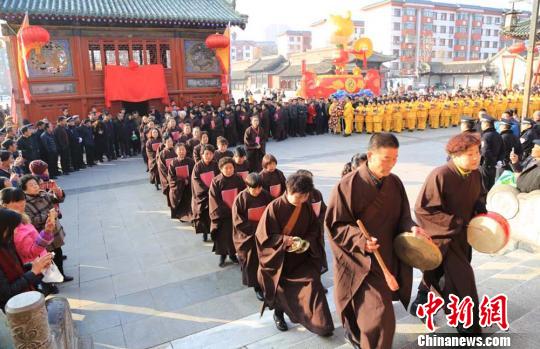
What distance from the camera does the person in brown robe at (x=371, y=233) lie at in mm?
3035

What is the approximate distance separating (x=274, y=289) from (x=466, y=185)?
2.05 metres

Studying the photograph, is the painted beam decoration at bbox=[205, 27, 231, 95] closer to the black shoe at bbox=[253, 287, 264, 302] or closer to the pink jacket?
the black shoe at bbox=[253, 287, 264, 302]

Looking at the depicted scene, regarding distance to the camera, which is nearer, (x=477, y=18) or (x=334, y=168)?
(x=334, y=168)

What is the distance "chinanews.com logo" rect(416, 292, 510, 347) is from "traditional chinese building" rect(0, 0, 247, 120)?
15.3 meters

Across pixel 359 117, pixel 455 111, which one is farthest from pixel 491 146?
pixel 455 111

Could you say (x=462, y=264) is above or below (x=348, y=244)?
below

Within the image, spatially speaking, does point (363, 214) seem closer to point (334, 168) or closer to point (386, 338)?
point (386, 338)

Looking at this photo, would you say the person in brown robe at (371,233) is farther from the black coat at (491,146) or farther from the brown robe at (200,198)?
the black coat at (491,146)

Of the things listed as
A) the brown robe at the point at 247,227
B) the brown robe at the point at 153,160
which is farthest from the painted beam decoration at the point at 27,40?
the brown robe at the point at 247,227

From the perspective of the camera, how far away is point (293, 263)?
3.94 metres

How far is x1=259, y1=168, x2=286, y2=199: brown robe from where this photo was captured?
5422 millimetres

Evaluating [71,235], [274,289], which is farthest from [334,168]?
[274,289]

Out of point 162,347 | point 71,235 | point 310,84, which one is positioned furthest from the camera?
point 310,84

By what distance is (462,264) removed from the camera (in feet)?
11.5
